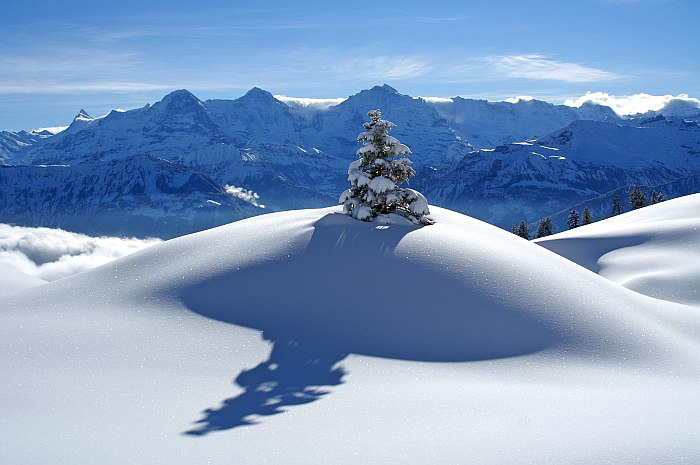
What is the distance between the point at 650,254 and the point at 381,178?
932 inches

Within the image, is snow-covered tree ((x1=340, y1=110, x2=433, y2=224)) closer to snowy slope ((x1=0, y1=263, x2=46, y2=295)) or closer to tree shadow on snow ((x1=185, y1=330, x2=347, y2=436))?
tree shadow on snow ((x1=185, y1=330, x2=347, y2=436))

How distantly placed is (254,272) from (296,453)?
470 inches

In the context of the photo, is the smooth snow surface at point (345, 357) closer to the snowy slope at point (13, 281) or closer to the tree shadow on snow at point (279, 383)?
the tree shadow on snow at point (279, 383)

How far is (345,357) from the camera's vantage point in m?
16.9

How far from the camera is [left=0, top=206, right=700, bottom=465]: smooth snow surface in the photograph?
11039mm

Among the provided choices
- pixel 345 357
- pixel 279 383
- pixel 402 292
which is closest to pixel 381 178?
pixel 402 292

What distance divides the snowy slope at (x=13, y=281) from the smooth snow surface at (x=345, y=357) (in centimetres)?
788

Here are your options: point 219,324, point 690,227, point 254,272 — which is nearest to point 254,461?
point 219,324

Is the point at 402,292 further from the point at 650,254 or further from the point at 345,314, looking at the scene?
the point at 650,254

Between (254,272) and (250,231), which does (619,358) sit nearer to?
(254,272)

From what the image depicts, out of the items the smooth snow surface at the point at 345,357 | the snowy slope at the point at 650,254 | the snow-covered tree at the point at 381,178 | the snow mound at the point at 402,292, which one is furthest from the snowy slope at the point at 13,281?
the snowy slope at the point at 650,254

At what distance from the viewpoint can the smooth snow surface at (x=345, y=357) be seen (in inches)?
435

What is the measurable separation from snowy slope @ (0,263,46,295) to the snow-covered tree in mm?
19591

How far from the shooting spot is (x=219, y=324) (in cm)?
1905
